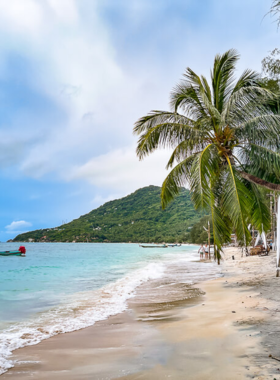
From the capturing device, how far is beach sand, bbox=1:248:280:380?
142 inches

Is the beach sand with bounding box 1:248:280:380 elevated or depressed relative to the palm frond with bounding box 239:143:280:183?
depressed

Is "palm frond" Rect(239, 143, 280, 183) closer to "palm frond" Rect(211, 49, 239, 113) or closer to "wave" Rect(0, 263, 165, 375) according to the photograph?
"palm frond" Rect(211, 49, 239, 113)

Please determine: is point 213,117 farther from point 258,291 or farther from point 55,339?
point 55,339

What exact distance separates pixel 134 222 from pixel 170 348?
10617cm

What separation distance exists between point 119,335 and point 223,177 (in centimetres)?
668

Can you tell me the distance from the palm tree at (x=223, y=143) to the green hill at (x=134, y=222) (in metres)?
74.6

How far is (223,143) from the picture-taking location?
8.78 metres

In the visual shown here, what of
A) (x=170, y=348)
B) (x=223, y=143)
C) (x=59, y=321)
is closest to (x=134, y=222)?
(x=223, y=143)

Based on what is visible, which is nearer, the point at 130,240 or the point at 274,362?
the point at 274,362

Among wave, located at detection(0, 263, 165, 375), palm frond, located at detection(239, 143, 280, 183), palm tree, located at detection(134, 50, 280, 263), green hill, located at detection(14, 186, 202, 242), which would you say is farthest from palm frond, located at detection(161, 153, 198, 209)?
green hill, located at detection(14, 186, 202, 242)

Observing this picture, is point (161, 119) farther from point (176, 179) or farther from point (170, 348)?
point (170, 348)

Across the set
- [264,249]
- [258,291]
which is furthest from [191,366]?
[264,249]

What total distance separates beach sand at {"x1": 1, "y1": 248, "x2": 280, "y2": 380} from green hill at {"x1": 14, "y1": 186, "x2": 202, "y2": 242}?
78.0 meters

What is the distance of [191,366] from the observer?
369 centimetres
